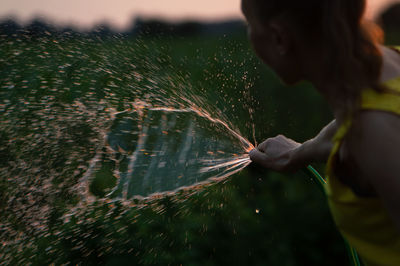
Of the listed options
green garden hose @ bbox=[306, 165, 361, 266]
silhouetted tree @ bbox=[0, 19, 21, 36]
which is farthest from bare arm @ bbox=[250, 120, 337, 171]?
silhouetted tree @ bbox=[0, 19, 21, 36]

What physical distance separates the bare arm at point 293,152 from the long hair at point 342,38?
428mm

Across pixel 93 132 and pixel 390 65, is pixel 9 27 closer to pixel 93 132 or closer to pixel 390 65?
pixel 93 132

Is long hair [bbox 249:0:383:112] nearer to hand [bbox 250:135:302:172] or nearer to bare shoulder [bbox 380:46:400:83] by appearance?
bare shoulder [bbox 380:46:400:83]

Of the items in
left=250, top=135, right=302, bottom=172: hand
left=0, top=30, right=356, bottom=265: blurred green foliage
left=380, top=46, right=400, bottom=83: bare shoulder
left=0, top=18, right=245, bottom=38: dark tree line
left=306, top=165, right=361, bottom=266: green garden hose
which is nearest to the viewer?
left=380, top=46, right=400, bottom=83: bare shoulder

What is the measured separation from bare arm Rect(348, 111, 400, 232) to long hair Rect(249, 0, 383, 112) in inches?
2.1

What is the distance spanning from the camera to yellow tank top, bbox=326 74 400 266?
1103 mm

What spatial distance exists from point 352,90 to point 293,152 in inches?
23.1

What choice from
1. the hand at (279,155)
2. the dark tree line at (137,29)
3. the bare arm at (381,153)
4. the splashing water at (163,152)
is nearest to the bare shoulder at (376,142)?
the bare arm at (381,153)

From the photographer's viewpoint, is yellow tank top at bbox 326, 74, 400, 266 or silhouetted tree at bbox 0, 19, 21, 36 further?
silhouetted tree at bbox 0, 19, 21, 36

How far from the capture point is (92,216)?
3070mm

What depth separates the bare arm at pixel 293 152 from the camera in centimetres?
152

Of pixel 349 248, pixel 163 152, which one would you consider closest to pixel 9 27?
pixel 163 152

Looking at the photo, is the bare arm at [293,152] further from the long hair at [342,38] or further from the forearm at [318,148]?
the long hair at [342,38]

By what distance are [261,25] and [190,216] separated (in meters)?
2.45
